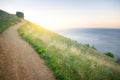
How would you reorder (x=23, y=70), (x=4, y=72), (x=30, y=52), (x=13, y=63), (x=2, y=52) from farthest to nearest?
(x=30, y=52), (x=2, y=52), (x=13, y=63), (x=23, y=70), (x=4, y=72)

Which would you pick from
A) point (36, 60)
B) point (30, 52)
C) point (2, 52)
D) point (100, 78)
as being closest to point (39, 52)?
point (30, 52)

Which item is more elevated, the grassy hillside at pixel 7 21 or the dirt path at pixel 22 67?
the grassy hillside at pixel 7 21

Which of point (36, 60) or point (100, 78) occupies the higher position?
point (36, 60)

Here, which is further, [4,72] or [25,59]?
[25,59]

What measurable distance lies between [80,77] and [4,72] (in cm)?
491

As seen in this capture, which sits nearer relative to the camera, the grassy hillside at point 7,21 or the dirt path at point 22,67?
the dirt path at point 22,67

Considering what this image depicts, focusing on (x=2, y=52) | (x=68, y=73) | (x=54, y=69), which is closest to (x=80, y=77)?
(x=68, y=73)

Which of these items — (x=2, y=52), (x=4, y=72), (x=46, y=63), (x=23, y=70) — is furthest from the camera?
(x=2, y=52)

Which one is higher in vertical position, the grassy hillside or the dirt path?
the grassy hillside

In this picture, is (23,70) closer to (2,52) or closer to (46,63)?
(46,63)

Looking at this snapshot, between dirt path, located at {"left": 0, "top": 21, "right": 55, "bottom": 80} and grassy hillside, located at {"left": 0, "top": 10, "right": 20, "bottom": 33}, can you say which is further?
grassy hillside, located at {"left": 0, "top": 10, "right": 20, "bottom": 33}

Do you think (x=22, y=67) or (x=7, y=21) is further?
(x=7, y=21)

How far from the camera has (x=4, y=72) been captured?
346 inches

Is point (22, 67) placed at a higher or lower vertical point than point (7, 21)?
lower
